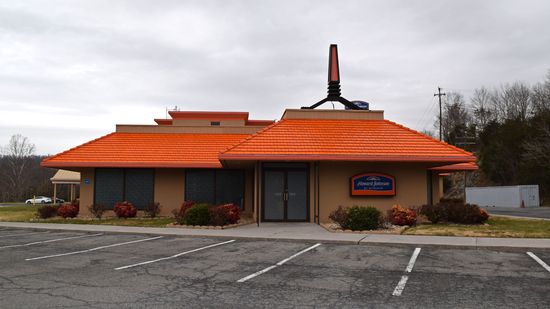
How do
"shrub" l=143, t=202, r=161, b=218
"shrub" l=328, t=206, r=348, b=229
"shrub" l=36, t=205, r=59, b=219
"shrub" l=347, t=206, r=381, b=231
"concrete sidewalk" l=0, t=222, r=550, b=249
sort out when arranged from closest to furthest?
"concrete sidewalk" l=0, t=222, r=550, b=249 < "shrub" l=347, t=206, r=381, b=231 < "shrub" l=328, t=206, r=348, b=229 < "shrub" l=36, t=205, r=59, b=219 < "shrub" l=143, t=202, r=161, b=218

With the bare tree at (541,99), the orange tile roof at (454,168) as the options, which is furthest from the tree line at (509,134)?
the orange tile roof at (454,168)

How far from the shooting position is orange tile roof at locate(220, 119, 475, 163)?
17922 mm

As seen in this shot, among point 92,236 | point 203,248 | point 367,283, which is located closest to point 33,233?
point 92,236

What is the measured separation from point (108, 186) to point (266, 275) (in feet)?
56.1

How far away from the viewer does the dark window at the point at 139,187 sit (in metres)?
23.4

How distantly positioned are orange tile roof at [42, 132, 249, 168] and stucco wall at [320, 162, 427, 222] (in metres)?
6.48

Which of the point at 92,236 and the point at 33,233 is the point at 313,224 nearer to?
the point at 92,236

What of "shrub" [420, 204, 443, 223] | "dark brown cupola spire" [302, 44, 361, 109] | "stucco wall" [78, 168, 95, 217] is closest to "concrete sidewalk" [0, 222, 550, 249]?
"shrub" [420, 204, 443, 223]

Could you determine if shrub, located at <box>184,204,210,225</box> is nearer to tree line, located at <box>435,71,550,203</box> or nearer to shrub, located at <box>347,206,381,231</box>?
shrub, located at <box>347,206,381,231</box>

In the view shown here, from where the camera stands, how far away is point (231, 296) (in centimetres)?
706

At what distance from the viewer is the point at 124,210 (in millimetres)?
21969

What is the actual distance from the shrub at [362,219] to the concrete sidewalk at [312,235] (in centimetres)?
95

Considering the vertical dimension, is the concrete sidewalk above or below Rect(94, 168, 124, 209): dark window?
below

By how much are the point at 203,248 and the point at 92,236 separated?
5.20m
